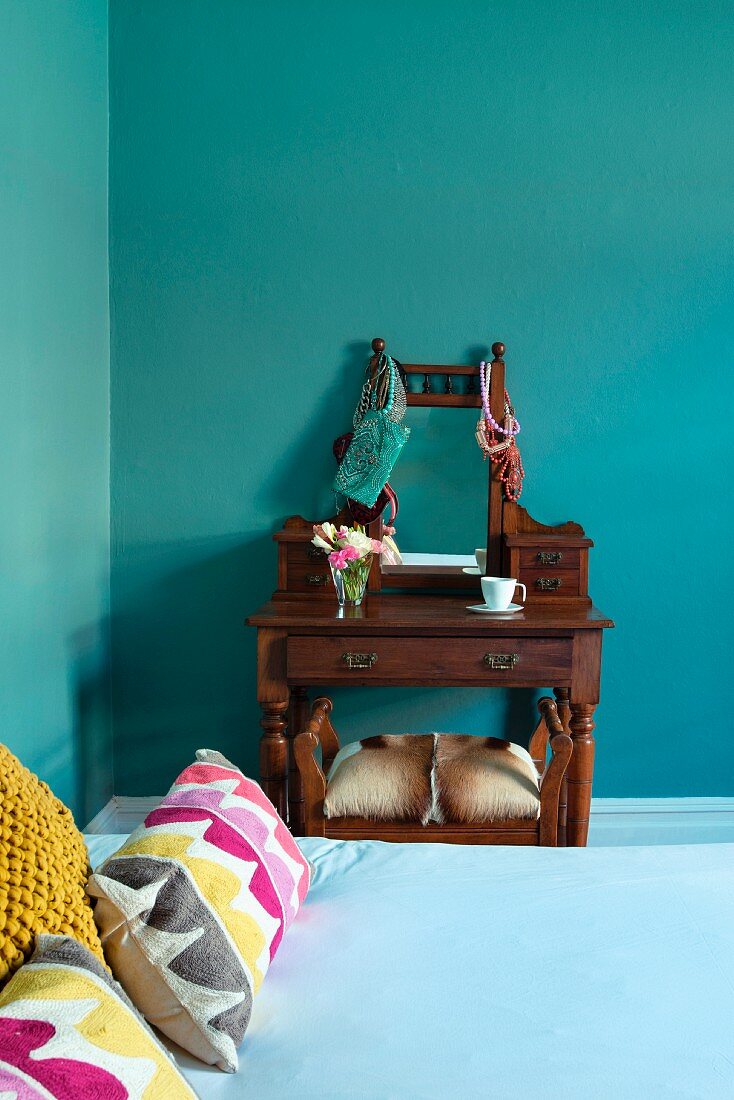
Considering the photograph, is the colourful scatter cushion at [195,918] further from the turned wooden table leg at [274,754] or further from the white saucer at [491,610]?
the white saucer at [491,610]

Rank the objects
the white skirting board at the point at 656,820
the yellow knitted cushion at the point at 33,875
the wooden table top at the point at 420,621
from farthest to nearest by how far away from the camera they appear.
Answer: the white skirting board at the point at 656,820 < the wooden table top at the point at 420,621 < the yellow knitted cushion at the point at 33,875

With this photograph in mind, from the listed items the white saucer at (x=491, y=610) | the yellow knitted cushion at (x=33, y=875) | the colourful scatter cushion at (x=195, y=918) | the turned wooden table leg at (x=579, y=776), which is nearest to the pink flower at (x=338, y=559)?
the white saucer at (x=491, y=610)

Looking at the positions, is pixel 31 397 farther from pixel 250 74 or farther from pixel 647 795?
pixel 647 795

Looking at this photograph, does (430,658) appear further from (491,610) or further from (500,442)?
(500,442)

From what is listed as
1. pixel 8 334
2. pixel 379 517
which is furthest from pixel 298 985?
pixel 379 517

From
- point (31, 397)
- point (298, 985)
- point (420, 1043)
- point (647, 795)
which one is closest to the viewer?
point (420, 1043)

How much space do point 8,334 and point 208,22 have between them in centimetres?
134

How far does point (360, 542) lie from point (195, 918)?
154cm

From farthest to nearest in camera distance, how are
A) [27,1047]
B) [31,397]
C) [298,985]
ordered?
[31,397] < [298,985] < [27,1047]

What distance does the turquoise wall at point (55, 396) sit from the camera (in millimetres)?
2074

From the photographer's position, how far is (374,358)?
9.04 ft

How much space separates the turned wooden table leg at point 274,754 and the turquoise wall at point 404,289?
514 millimetres

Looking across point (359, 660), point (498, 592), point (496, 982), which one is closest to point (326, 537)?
point (359, 660)

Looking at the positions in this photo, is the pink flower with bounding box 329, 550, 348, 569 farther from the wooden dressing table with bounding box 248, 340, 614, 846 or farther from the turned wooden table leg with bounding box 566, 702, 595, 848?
the turned wooden table leg with bounding box 566, 702, 595, 848
